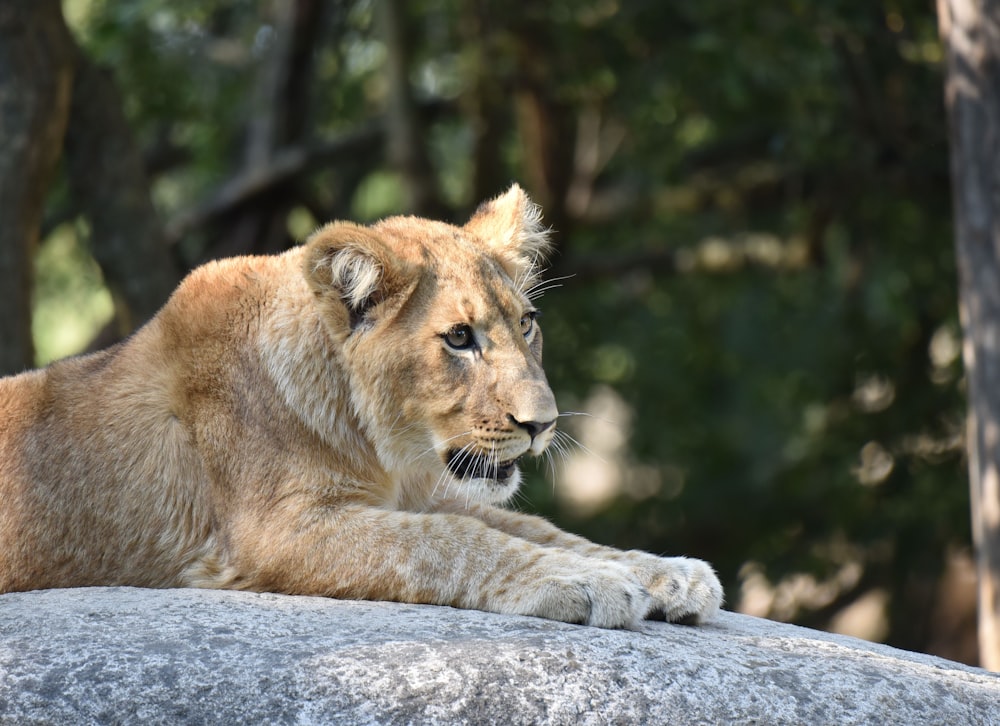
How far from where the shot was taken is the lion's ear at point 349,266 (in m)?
4.66

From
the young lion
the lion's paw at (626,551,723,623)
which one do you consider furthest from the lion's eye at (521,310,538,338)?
the lion's paw at (626,551,723,623)

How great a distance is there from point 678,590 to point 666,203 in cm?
741

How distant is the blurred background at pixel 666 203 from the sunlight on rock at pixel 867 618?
0.07m

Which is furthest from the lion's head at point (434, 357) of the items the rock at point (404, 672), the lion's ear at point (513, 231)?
the rock at point (404, 672)

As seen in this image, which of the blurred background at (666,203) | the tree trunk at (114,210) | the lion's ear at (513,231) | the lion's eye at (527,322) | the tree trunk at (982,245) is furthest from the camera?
the blurred background at (666,203)

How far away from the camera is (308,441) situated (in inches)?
188

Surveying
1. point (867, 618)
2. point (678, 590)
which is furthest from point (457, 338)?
point (867, 618)

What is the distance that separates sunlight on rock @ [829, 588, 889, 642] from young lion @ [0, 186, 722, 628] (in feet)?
19.6

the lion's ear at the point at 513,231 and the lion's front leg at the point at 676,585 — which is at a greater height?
the lion's ear at the point at 513,231

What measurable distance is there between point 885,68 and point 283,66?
460 centimetres

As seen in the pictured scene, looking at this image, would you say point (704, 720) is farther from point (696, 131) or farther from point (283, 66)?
point (696, 131)

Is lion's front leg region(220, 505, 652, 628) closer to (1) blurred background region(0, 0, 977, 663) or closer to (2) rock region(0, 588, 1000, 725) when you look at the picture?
(2) rock region(0, 588, 1000, 725)

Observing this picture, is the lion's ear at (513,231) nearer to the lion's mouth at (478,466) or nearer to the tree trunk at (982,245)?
the lion's mouth at (478,466)

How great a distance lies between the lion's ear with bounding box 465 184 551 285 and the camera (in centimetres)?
541
